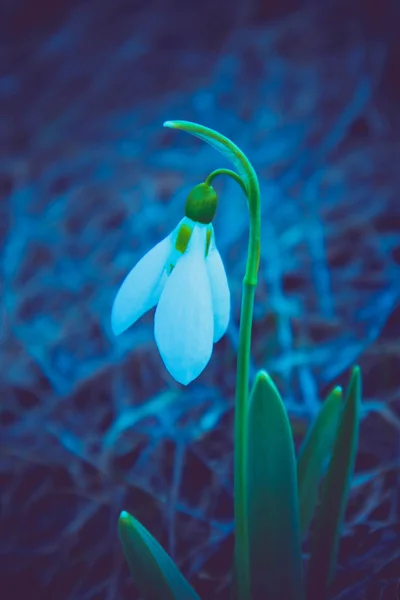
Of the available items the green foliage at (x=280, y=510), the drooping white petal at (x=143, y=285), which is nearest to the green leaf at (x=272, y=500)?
the green foliage at (x=280, y=510)

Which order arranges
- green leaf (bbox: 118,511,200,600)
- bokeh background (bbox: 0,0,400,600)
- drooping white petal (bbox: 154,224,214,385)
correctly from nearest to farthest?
drooping white petal (bbox: 154,224,214,385), green leaf (bbox: 118,511,200,600), bokeh background (bbox: 0,0,400,600)

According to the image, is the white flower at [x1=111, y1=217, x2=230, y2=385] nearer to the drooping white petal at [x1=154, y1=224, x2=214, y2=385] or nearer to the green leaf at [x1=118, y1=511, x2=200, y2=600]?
the drooping white petal at [x1=154, y1=224, x2=214, y2=385]

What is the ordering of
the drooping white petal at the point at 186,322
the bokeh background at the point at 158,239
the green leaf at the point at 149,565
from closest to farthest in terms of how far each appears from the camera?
the drooping white petal at the point at 186,322, the green leaf at the point at 149,565, the bokeh background at the point at 158,239

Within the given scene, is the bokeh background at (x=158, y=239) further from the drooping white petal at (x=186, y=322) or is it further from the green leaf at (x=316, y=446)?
the drooping white petal at (x=186, y=322)

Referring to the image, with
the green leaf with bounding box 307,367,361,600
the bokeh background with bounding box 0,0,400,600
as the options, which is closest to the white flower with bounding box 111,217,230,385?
the green leaf with bounding box 307,367,361,600

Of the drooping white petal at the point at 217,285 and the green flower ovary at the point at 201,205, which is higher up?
the green flower ovary at the point at 201,205

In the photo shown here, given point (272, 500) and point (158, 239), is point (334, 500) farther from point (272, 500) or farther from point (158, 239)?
point (158, 239)

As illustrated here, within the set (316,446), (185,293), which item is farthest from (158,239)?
(185,293)
